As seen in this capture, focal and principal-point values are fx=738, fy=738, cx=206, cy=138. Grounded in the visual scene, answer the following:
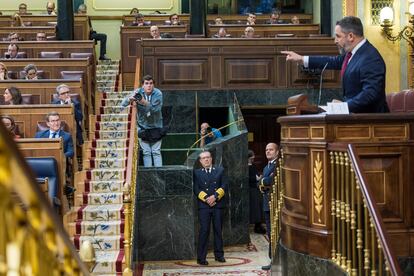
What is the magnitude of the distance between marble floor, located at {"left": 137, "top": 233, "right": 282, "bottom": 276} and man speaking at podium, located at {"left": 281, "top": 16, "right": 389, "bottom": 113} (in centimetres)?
332

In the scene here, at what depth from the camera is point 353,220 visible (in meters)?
4.46

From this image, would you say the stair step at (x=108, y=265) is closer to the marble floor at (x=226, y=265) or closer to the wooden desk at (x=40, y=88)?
the marble floor at (x=226, y=265)

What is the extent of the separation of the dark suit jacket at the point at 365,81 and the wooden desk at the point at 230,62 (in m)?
6.99

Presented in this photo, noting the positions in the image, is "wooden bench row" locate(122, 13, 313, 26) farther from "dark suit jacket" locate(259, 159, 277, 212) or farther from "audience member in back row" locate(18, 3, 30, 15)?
"dark suit jacket" locate(259, 159, 277, 212)

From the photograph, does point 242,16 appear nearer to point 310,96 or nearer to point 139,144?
point 310,96

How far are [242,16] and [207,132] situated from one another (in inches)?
284

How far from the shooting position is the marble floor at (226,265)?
8.34 metres

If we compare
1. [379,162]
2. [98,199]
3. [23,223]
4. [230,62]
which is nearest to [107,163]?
[98,199]

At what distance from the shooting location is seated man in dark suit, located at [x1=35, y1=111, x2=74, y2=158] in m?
7.77

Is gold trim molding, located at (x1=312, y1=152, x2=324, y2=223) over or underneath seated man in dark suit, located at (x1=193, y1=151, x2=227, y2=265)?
over

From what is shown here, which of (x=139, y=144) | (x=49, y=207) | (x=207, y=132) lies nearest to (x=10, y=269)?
(x=49, y=207)

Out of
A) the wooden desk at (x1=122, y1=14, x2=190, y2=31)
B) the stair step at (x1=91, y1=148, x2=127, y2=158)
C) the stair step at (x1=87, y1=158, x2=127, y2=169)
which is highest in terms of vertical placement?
the wooden desk at (x1=122, y1=14, x2=190, y2=31)

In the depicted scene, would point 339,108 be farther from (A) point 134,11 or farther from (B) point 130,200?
(A) point 134,11

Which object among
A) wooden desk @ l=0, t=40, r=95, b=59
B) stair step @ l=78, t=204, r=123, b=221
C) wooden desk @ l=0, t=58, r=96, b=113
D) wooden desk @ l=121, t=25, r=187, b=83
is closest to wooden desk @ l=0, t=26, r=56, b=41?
wooden desk @ l=121, t=25, r=187, b=83
